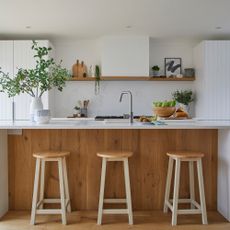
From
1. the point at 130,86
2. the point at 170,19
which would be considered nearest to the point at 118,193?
the point at 170,19

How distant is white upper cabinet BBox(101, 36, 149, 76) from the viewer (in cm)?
527

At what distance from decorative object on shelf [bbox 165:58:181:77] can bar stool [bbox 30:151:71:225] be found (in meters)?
3.38

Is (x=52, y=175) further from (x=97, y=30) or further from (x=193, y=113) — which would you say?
(x=193, y=113)

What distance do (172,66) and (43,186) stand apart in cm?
360

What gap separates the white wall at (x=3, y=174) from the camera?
292cm

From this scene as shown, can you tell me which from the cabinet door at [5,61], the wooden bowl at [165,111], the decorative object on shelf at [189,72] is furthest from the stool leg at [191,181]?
the cabinet door at [5,61]

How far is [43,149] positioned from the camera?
120 inches

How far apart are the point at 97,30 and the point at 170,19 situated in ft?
4.00

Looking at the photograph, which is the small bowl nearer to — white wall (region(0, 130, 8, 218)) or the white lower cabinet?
white wall (region(0, 130, 8, 218))

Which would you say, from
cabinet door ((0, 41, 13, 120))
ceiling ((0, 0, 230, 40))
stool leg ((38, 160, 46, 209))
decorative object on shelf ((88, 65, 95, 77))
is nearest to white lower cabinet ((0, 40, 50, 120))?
cabinet door ((0, 41, 13, 120))

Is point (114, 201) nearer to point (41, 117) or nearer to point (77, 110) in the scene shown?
point (41, 117)

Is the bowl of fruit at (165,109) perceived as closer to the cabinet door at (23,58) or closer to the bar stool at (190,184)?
the bar stool at (190,184)

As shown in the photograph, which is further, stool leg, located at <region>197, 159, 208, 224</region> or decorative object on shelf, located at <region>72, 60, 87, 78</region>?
decorative object on shelf, located at <region>72, 60, 87, 78</region>

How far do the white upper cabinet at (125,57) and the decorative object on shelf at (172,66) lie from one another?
0.57 m
